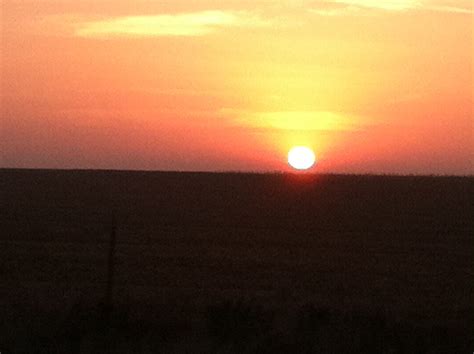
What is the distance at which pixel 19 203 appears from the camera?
8162cm

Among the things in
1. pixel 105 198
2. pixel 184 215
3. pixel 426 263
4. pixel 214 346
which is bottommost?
pixel 214 346

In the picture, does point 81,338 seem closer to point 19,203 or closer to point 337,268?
point 337,268

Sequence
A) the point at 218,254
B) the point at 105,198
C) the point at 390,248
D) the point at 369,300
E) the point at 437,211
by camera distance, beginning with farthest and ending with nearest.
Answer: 1. the point at 105,198
2. the point at 437,211
3. the point at 390,248
4. the point at 218,254
5. the point at 369,300

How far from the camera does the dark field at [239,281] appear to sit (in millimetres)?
16625

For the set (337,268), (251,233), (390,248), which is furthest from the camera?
(251,233)

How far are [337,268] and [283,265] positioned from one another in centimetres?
176

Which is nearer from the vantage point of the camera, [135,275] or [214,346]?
[214,346]

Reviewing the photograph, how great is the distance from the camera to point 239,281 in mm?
30578

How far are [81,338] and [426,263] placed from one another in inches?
Answer: 904

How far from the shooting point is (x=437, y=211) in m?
77.7

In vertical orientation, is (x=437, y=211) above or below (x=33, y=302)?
above

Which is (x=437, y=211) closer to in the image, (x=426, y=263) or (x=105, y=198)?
(x=105, y=198)

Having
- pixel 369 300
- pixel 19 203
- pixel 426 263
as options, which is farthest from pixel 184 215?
pixel 369 300

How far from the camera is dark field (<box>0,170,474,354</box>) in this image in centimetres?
1662
